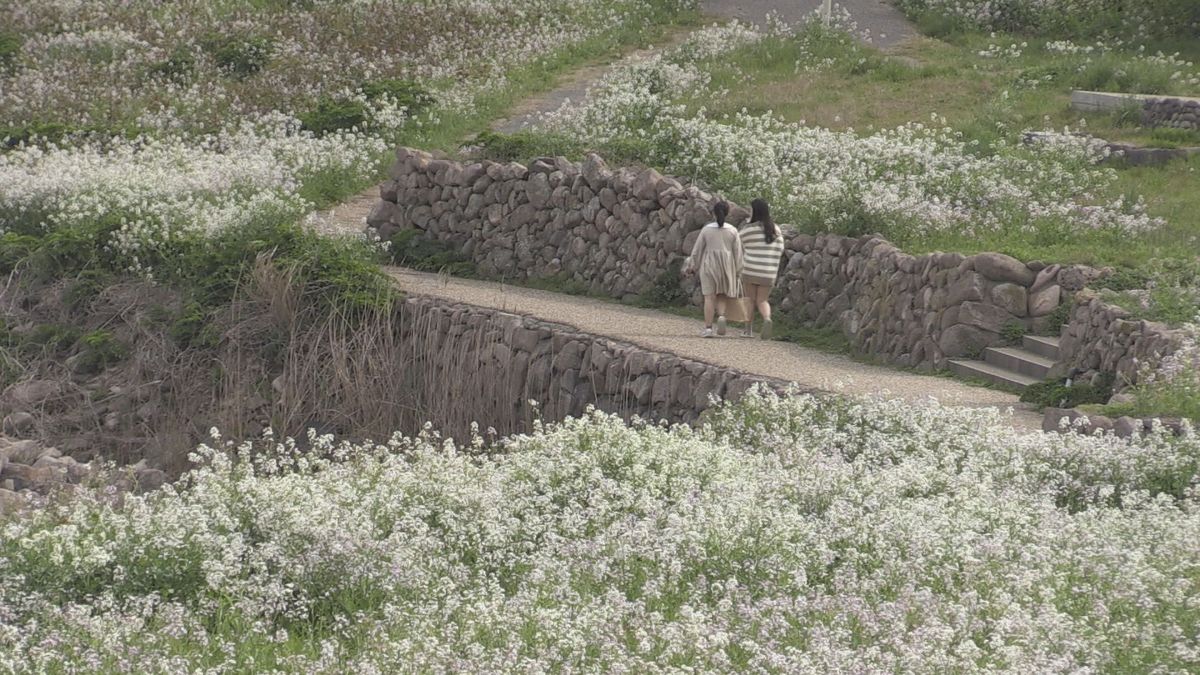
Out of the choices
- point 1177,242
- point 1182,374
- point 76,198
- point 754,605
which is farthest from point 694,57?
point 754,605

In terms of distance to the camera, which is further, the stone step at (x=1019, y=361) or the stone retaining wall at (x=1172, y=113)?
the stone retaining wall at (x=1172, y=113)

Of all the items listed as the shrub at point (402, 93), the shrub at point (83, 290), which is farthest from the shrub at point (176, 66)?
the shrub at point (83, 290)

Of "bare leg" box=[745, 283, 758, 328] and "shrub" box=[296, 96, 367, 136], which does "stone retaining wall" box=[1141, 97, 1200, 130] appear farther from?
"shrub" box=[296, 96, 367, 136]

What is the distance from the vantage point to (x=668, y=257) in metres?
19.7

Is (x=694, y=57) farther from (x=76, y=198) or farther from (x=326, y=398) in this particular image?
(x=326, y=398)

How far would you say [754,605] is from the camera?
8.35 metres

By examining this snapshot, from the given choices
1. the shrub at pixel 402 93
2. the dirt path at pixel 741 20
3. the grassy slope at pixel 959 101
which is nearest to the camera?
the grassy slope at pixel 959 101

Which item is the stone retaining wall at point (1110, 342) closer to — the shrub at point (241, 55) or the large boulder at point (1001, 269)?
the large boulder at point (1001, 269)

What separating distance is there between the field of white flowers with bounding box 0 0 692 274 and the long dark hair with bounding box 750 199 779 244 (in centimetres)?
587

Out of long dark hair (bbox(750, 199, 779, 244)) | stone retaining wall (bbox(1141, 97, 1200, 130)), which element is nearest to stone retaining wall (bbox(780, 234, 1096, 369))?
long dark hair (bbox(750, 199, 779, 244))

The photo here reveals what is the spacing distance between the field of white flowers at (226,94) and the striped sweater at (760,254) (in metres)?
5.83

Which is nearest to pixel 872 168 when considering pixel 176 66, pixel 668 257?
pixel 668 257

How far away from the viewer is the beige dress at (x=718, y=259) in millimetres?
17250

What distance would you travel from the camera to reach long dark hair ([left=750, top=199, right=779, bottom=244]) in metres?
17.6
